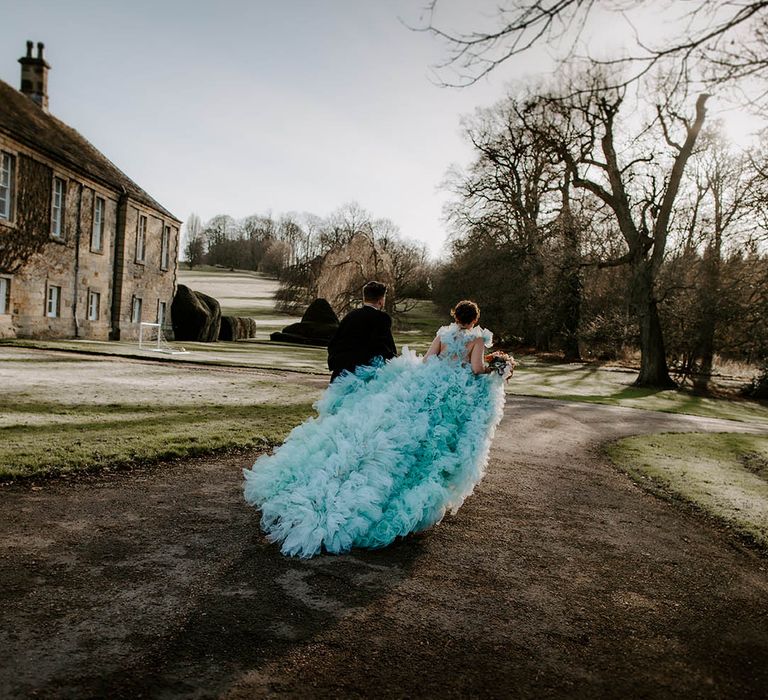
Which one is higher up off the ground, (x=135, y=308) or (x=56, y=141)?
(x=56, y=141)

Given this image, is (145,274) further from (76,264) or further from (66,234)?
(66,234)

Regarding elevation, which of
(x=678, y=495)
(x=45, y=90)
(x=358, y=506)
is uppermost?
(x=45, y=90)

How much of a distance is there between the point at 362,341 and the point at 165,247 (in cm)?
3219

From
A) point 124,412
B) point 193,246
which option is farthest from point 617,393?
point 193,246

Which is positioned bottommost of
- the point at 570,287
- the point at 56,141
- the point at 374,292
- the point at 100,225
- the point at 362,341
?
the point at 362,341

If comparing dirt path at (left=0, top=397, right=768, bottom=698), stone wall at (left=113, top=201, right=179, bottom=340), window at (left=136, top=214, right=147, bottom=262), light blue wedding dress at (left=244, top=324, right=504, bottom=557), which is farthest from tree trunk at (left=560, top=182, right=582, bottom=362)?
dirt path at (left=0, top=397, right=768, bottom=698)

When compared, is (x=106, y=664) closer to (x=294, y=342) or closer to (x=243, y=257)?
(x=294, y=342)

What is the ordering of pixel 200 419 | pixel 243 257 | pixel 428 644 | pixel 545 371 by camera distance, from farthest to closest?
pixel 243 257 → pixel 545 371 → pixel 200 419 → pixel 428 644

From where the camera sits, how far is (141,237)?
32.7 metres

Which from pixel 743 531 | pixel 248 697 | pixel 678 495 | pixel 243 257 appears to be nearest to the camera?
pixel 248 697

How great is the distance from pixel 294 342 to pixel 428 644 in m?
37.3

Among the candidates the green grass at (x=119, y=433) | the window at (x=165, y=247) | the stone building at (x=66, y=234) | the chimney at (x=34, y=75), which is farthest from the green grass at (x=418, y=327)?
the green grass at (x=119, y=433)

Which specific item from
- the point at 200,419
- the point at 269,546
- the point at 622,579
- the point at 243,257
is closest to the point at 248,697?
the point at 269,546

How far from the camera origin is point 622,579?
16.5 ft
